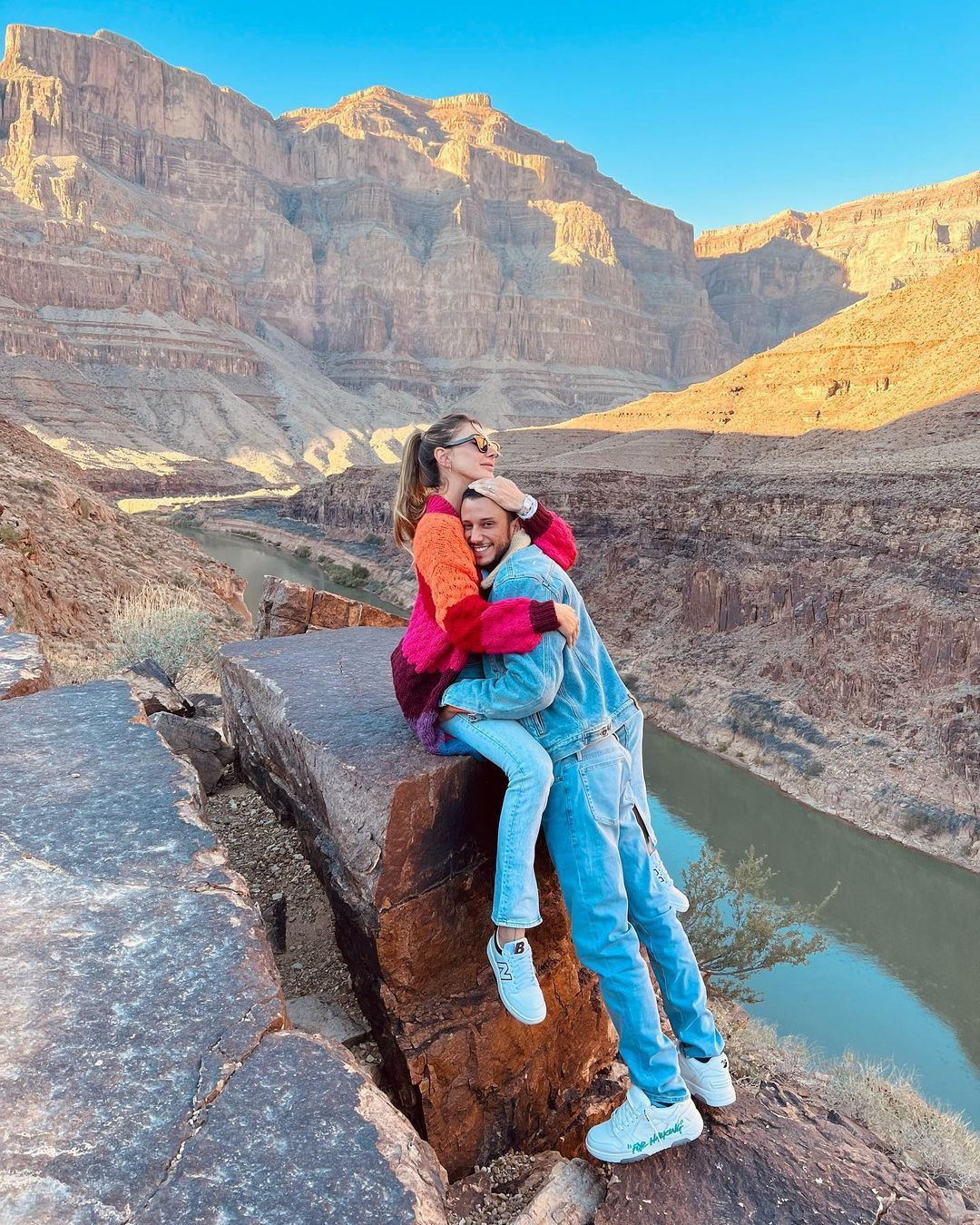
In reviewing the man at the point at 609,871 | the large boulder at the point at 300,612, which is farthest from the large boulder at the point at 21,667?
the man at the point at 609,871

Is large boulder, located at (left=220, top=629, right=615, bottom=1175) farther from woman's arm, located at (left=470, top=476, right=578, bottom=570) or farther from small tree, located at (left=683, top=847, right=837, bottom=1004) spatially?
small tree, located at (left=683, top=847, right=837, bottom=1004)

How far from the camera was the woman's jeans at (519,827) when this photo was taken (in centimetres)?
303

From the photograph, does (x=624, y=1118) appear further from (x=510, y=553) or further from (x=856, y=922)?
(x=856, y=922)

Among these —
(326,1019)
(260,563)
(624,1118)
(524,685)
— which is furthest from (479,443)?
(260,563)

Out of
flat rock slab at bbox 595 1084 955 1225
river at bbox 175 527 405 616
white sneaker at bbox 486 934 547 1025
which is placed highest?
white sneaker at bbox 486 934 547 1025

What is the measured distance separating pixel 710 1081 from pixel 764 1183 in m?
0.38

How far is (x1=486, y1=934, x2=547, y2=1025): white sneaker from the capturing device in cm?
302

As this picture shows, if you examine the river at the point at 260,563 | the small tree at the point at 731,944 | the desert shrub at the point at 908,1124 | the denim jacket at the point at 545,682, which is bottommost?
the river at the point at 260,563

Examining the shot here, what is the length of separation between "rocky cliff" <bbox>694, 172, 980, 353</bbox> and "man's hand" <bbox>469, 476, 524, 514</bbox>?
454 ft

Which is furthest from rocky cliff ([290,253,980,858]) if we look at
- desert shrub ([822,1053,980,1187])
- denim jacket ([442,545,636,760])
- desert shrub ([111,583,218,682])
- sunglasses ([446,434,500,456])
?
sunglasses ([446,434,500,456])

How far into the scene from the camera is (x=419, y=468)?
12.2 ft

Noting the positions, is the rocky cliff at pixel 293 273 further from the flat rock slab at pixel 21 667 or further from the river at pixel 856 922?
the flat rock slab at pixel 21 667

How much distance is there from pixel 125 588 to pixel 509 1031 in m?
11.7

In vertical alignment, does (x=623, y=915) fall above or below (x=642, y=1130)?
above
